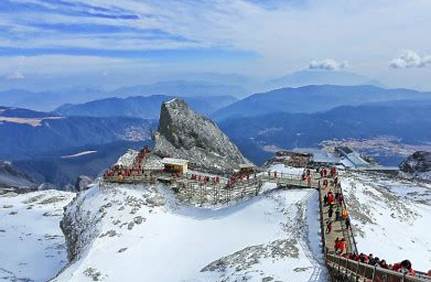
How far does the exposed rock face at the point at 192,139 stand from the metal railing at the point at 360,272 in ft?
195

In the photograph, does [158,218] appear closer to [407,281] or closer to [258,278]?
[258,278]

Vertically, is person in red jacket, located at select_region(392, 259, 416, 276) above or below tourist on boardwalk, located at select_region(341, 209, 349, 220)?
above

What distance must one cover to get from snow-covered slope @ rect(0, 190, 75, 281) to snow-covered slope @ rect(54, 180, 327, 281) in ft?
28.6

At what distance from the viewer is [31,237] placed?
245 feet

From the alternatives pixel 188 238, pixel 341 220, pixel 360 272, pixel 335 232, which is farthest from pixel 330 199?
pixel 360 272

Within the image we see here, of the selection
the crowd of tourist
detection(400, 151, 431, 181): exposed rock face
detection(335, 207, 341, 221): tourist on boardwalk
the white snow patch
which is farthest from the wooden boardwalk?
detection(400, 151, 431, 181): exposed rock face

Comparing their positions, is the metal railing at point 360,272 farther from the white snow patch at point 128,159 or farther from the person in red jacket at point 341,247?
the white snow patch at point 128,159

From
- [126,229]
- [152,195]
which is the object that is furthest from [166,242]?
[152,195]

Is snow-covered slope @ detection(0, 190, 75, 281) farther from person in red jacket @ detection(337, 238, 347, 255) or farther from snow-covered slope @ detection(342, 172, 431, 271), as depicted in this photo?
person in red jacket @ detection(337, 238, 347, 255)

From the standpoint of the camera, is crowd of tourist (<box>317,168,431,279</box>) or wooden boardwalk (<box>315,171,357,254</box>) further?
wooden boardwalk (<box>315,171,357,254</box>)

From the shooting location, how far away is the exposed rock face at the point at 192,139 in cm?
9575

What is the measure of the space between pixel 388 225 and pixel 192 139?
5674 cm

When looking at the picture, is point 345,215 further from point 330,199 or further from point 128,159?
point 128,159

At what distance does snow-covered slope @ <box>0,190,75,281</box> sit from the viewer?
6151 centimetres
